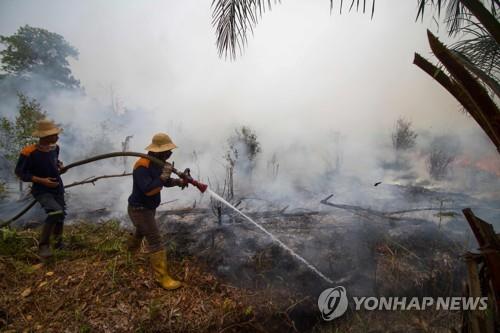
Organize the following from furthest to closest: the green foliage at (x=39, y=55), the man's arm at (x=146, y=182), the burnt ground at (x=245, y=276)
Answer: the green foliage at (x=39, y=55) < the man's arm at (x=146, y=182) < the burnt ground at (x=245, y=276)

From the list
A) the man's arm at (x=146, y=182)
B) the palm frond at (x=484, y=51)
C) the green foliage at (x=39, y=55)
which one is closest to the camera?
the palm frond at (x=484, y=51)

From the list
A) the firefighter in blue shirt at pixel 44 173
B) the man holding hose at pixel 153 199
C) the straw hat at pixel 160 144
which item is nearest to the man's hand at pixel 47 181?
the firefighter in blue shirt at pixel 44 173

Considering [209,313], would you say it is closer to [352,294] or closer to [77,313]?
[77,313]

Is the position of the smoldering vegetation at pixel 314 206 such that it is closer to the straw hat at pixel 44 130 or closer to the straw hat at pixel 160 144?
the straw hat at pixel 160 144

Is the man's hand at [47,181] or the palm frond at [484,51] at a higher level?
the palm frond at [484,51]

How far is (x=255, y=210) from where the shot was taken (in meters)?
6.12

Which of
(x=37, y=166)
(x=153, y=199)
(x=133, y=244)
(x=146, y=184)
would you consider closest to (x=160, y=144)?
(x=146, y=184)

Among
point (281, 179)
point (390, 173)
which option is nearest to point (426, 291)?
point (281, 179)

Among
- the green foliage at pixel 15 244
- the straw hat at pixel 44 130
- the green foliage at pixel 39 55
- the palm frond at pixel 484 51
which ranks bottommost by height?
the green foliage at pixel 15 244

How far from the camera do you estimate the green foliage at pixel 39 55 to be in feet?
46.2

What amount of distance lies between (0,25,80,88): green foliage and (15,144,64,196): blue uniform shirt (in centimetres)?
1419

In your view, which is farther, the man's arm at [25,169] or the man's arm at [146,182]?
the man's arm at [25,169]

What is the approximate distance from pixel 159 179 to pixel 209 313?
1.72 meters

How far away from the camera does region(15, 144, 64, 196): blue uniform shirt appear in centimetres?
370
